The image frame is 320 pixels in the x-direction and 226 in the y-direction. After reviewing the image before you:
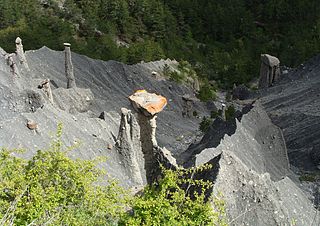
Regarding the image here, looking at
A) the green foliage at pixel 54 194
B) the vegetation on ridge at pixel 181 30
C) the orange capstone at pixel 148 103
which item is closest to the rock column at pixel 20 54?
the orange capstone at pixel 148 103

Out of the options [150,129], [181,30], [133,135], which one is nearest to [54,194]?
[150,129]

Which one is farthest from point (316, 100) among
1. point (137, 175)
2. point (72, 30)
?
point (72, 30)

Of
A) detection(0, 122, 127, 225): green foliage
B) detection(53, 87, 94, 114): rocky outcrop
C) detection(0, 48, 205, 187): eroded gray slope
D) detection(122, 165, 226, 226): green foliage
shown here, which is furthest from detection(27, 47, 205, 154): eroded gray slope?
detection(122, 165, 226, 226): green foliage

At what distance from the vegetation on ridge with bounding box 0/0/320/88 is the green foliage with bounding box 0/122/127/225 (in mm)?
43445

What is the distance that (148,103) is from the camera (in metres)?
15.6

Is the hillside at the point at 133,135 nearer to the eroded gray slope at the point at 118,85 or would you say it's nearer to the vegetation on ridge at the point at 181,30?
the eroded gray slope at the point at 118,85

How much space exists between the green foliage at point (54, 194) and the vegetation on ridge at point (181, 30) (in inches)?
1710

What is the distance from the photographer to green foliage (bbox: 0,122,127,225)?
38.8ft

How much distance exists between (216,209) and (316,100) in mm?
24217

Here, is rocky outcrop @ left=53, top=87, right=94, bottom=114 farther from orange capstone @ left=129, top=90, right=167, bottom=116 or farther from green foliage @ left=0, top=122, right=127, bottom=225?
green foliage @ left=0, top=122, right=127, bottom=225

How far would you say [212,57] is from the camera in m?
65.5

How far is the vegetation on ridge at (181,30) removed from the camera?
59.4m

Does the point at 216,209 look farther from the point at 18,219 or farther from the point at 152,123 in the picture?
the point at 18,219

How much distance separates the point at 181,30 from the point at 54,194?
66.9m
